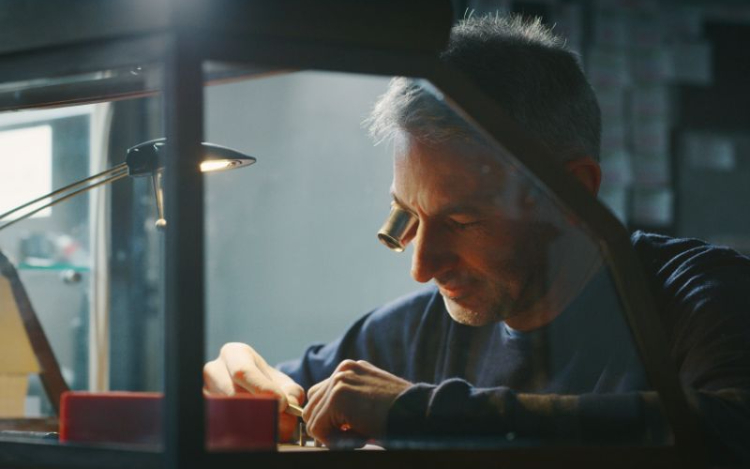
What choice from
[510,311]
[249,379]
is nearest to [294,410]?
[249,379]

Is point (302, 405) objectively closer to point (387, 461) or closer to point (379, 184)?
point (387, 461)

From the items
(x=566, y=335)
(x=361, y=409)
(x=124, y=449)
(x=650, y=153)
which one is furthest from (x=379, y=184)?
(x=650, y=153)

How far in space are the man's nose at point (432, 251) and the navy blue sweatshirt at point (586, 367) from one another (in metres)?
0.10

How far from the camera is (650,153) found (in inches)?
113

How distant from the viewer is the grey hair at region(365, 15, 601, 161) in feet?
2.71

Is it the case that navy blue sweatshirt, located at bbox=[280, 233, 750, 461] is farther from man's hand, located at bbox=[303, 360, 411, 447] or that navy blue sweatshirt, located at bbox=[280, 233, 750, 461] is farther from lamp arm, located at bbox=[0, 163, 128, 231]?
lamp arm, located at bbox=[0, 163, 128, 231]

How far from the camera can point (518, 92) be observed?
0.97m

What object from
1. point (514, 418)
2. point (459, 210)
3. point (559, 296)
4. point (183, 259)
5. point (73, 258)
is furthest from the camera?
point (73, 258)

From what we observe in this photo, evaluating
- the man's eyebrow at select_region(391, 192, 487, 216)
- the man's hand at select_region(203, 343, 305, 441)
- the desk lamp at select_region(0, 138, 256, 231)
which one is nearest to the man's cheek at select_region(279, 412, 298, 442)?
the man's hand at select_region(203, 343, 305, 441)

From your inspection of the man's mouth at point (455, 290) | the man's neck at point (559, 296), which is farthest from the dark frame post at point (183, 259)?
the man's mouth at point (455, 290)

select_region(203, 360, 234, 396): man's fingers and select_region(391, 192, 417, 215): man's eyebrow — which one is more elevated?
select_region(391, 192, 417, 215): man's eyebrow

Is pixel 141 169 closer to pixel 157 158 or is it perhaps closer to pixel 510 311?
pixel 157 158

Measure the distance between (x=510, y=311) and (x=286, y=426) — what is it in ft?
1.31

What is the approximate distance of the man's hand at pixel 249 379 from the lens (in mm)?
587
